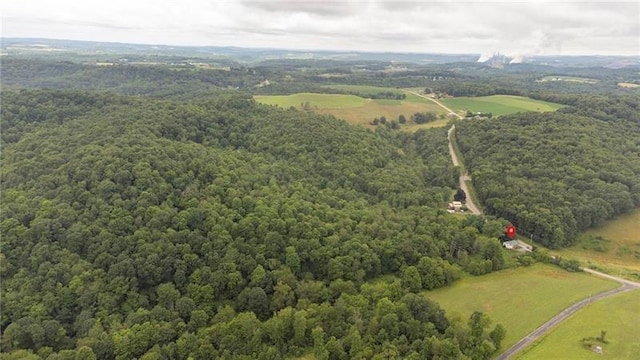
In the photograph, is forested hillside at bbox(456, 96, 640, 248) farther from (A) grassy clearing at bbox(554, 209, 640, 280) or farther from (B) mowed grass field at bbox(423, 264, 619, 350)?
(B) mowed grass field at bbox(423, 264, 619, 350)

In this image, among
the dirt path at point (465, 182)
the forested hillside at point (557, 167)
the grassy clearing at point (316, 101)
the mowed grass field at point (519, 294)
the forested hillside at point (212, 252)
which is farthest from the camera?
the grassy clearing at point (316, 101)

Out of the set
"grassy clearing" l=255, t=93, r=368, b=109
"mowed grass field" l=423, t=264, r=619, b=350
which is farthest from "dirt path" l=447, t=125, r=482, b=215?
"grassy clearing" l=255, t=93, r=368, b=109

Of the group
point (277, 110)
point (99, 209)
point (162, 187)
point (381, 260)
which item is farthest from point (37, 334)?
point (277, 110)

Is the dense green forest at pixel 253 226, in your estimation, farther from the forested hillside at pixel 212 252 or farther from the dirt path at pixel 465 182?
the dirt path at pixel 465 182

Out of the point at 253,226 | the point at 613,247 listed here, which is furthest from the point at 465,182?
the point at 253,226

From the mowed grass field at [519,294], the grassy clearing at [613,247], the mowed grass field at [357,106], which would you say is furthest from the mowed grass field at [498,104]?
the mowed grass field at [519,294]

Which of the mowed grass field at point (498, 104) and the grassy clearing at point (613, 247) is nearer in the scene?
the grassy clearing at point (613, 247)
